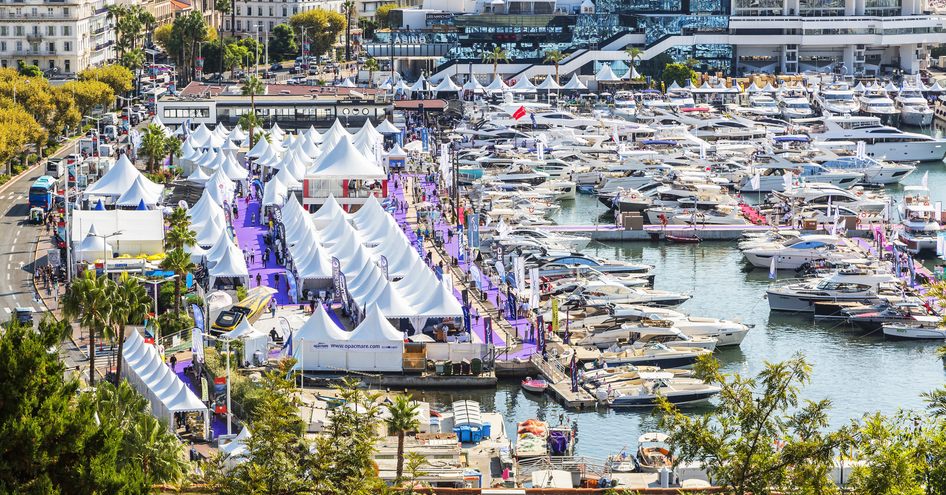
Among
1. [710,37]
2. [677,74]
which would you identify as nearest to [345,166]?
[677,74]

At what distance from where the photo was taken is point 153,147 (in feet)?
339

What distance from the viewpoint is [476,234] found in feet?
279

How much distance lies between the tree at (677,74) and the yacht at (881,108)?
53.3 ft

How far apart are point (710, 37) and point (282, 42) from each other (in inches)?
1805

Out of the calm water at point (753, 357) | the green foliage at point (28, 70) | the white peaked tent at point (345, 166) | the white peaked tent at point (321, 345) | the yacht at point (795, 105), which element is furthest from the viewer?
the green foliage at point (28, 70)

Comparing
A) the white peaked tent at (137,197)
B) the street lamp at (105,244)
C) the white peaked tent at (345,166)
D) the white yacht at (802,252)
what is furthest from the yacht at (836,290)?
the white peaked tent at (137,197)

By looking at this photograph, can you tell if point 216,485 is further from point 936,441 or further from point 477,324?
point 477,324

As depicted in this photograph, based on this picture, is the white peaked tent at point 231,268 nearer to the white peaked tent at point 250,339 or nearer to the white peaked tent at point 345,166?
the white peaked tent at point 250,339

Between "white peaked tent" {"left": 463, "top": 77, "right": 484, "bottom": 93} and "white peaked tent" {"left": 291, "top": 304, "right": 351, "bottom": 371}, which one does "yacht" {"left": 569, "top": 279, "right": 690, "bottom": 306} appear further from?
"white peaked tent" {"left": 463, "top": 77, "right": 484, "bottom": 93}

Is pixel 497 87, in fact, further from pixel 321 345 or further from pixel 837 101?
pixel 321 345

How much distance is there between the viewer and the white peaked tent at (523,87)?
14662 cm

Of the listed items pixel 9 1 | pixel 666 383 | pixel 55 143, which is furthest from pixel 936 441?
pixel 9 1

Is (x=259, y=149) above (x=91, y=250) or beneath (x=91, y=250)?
above

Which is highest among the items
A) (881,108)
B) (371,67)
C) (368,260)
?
(371,67)
